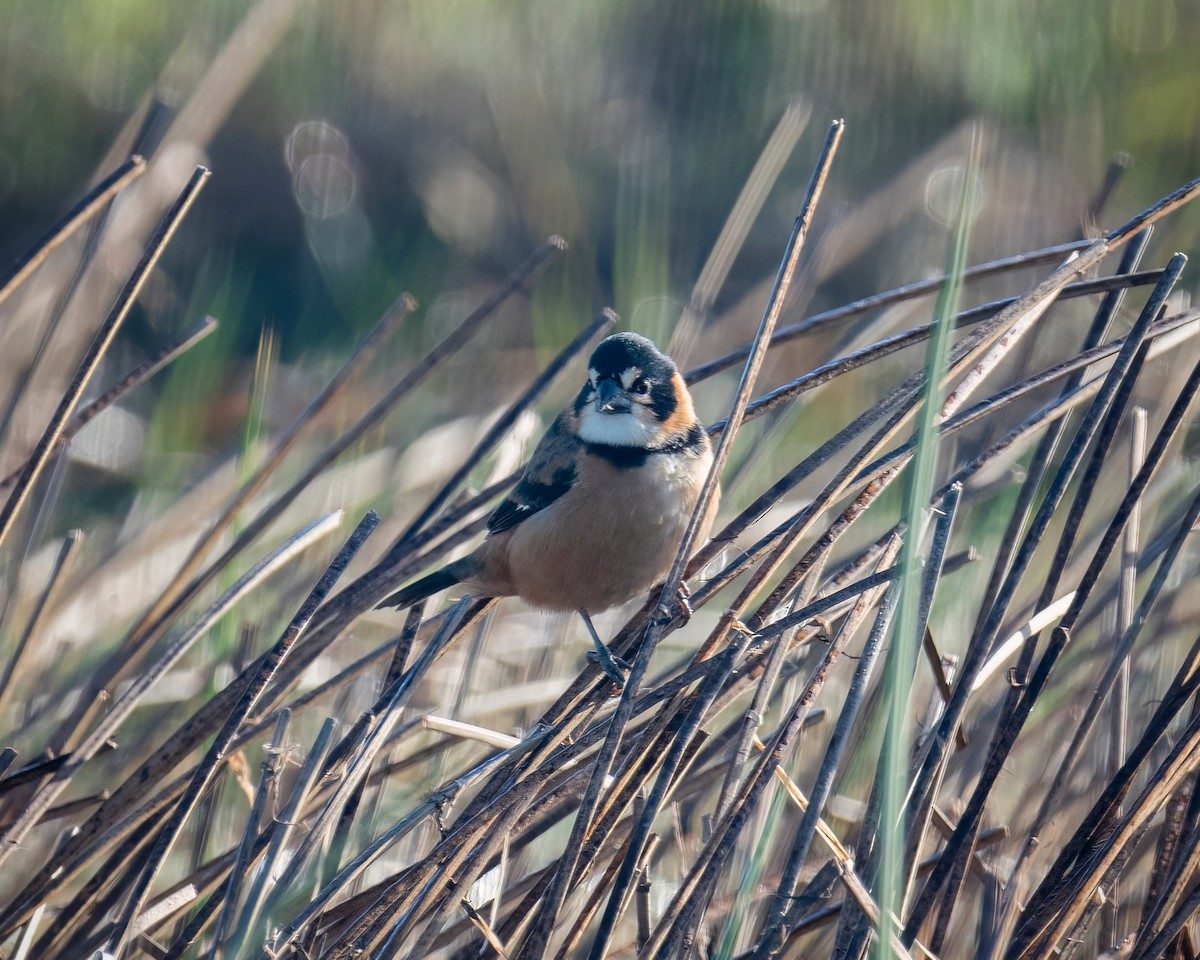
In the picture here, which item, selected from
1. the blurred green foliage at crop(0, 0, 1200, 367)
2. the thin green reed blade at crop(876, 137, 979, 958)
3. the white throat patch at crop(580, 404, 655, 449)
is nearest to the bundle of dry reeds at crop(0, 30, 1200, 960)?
the thin green reed blade at crop(876, 137, 979, 958)

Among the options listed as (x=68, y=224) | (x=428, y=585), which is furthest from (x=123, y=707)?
(x=428, y=585)

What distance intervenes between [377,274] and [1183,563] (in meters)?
4.77

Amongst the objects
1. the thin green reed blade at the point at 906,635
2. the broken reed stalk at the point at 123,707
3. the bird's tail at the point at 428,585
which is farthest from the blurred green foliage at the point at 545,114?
the thin green reed blade at the point at 906,635

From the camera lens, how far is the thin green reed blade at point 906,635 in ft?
6.38

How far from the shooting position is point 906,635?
1969mm

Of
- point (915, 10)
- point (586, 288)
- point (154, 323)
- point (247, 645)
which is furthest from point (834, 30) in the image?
point (247, 645)

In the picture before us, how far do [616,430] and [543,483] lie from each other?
0.31 meters

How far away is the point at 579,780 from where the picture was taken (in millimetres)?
2574

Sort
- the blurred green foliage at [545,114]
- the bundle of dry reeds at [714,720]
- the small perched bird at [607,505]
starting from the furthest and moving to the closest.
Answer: the blurred green foliage at [545,114] → the small perched bird at [607,505] → the bundle of dry reeds at [714,720]

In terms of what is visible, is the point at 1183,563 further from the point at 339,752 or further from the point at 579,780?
the point at 339,752

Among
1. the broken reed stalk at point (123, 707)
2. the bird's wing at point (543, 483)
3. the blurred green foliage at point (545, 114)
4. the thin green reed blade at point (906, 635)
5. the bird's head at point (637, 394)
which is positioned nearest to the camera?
the thin green reed blade at point (906, 635)

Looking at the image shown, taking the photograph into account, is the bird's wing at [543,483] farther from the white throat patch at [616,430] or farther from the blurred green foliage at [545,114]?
the blurred green foliage at [545,114]

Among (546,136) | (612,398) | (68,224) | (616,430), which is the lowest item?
(616,430)

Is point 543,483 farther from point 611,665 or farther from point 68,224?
point 68,224
